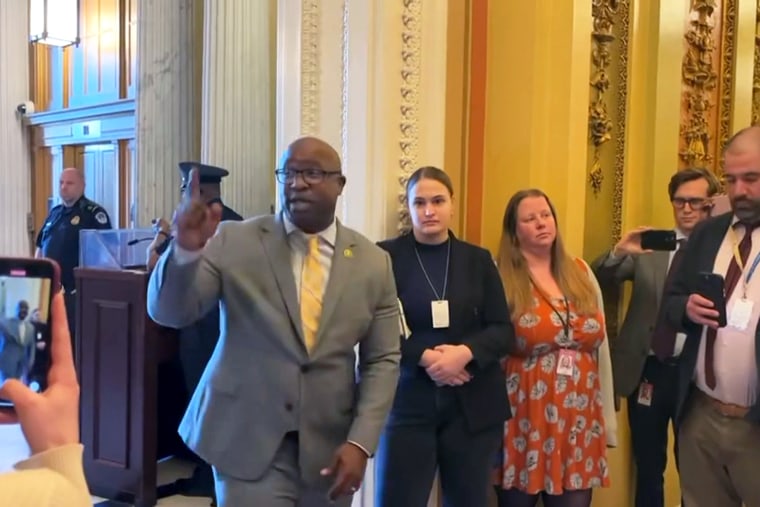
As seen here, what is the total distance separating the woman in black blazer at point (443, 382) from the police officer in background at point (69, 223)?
327 centimetres

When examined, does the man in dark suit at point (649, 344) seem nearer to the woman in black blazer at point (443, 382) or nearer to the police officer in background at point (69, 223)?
the woman in black blazer at point (443, 382)

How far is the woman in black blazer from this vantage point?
258cm

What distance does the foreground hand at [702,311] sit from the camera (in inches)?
92.7

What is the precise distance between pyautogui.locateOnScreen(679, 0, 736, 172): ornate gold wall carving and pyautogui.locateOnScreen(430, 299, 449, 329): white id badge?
2.04m

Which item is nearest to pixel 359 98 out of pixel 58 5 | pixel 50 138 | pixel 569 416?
pixel 569 416

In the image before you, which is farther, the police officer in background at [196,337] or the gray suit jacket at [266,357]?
the police officer in background at [196,337]

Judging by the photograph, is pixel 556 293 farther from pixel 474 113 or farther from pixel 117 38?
pixel 117 38

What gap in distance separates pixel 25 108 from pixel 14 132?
0.85 ft

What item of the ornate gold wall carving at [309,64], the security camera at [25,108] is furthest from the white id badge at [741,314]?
the security camera at [25,108]

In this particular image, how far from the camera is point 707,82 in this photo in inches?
164

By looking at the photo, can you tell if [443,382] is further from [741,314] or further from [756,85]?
[756,85]

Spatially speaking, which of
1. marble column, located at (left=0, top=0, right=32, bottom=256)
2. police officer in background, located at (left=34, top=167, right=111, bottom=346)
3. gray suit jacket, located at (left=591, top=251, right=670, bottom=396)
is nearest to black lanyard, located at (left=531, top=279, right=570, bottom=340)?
gray suit jacket, located at (left=591, top=251, right=670, bottom=396)

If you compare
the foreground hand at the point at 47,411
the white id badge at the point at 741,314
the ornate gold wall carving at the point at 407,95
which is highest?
the ornate gold wall carving at the point at 407,95

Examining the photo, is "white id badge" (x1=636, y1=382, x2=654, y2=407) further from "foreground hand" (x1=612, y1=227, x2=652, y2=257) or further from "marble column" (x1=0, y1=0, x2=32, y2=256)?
"marble column" (x1=0, y1=0, x2=32, y2=256)
